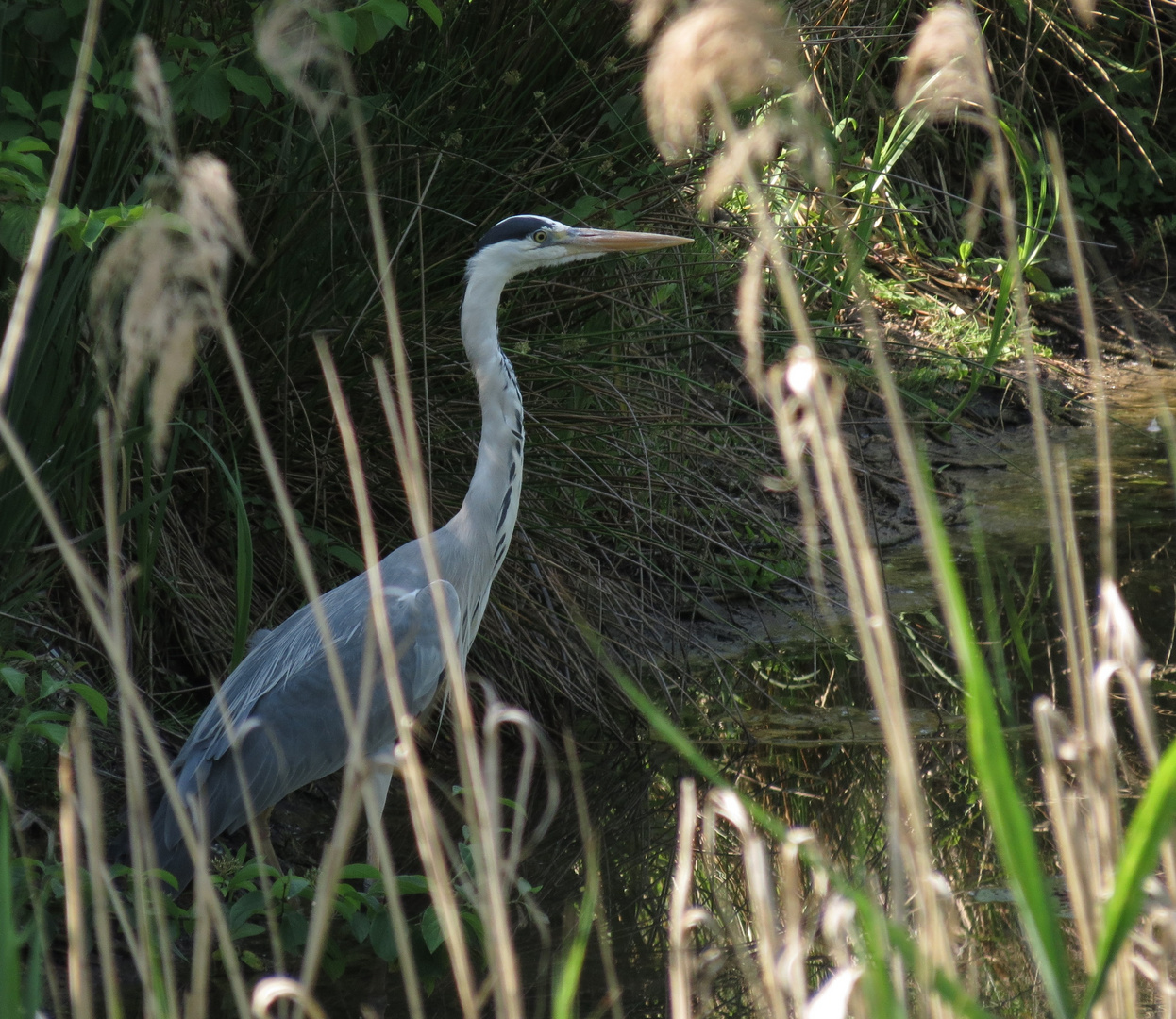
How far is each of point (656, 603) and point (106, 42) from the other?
2147 mm

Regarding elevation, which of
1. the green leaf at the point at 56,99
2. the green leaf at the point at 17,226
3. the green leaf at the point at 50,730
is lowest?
the green leaf at the point at 50,730

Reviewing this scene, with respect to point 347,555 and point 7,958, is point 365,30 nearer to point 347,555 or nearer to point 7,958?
point 347,555

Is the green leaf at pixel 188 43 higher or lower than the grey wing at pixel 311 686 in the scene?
higher

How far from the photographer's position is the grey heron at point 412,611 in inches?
124

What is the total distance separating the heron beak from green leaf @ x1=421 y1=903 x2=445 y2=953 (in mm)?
1596

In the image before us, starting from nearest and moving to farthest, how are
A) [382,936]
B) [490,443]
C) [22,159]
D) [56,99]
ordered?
[22,159]
[382,936]
[56,99]
[490,443]

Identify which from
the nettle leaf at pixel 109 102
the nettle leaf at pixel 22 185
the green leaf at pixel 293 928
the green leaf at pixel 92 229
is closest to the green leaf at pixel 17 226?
the nettle leaf at pixel 22 185

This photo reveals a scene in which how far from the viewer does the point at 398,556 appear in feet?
11.1

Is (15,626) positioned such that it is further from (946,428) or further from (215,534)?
(946,428)

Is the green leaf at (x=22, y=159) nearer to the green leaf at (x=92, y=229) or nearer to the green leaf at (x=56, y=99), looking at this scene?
the green leaf at (x=92, y=229)

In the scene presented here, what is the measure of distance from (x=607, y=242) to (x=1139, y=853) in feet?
Answer: 8.43

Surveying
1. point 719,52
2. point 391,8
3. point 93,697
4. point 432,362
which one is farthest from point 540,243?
point 719,52

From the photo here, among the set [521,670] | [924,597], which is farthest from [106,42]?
[924,597]

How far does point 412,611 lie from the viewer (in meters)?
3.21
